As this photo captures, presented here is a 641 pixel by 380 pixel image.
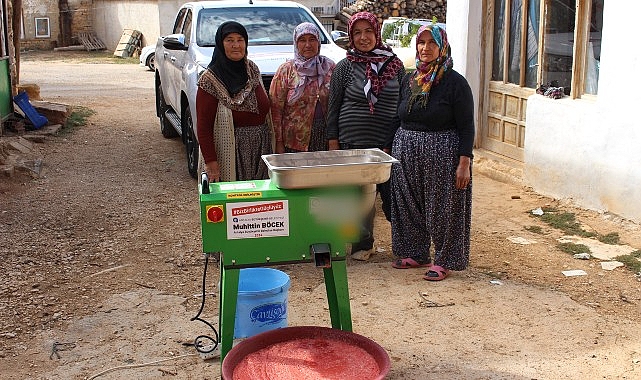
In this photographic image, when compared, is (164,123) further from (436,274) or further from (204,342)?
(204,342)

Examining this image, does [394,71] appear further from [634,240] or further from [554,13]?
[554,13]

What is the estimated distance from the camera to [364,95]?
5.13 meters

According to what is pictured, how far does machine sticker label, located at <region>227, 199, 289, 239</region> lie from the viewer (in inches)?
130

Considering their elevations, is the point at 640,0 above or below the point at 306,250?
above

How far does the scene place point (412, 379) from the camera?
12.5 feet

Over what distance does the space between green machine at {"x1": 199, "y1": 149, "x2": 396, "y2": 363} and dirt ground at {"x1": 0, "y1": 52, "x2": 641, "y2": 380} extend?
2.67 feet

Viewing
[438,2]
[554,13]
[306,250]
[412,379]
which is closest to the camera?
[306,250]

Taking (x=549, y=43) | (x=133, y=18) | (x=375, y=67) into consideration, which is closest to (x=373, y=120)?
(x=375, y=67)

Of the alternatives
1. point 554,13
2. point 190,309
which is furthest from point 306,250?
point 554,13

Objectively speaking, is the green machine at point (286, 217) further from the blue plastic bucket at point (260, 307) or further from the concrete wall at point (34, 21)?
the concrete wall at point (34, 21)

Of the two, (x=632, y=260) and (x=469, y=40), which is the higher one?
(x=469, y=40)

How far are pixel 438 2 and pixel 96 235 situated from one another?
18003 mm

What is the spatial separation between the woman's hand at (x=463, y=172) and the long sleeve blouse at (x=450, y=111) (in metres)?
0.04

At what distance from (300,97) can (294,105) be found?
0.24 feet
